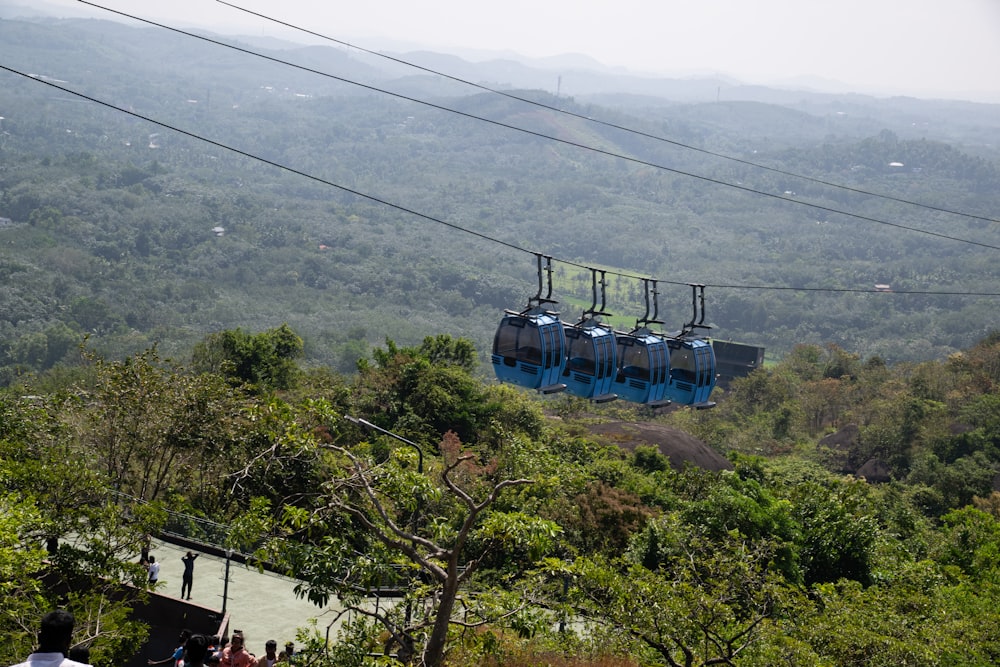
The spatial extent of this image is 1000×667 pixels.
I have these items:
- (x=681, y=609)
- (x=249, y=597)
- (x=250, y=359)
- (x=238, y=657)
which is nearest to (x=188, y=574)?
(x=249, y=597)

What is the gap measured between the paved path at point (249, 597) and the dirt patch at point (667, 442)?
29125mm

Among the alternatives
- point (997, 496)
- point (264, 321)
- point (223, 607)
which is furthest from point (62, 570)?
point (264, 321)

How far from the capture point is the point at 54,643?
656cm

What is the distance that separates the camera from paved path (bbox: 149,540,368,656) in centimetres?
1970

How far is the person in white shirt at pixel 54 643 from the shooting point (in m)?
6.30

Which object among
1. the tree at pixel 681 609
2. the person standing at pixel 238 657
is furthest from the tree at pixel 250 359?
the person standing at pixel 238 657

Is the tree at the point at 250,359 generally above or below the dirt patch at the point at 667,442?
above

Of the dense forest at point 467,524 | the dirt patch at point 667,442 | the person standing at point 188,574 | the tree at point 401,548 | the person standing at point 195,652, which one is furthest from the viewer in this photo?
the dirt patch at point 667,442

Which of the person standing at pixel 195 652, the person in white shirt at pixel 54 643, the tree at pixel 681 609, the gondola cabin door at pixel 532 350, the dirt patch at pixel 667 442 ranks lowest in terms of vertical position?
the dirt patch at pixel 667 442

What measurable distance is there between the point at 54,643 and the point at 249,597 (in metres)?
15.2

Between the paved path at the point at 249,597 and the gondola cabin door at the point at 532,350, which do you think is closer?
the paved path at the point at 249,597

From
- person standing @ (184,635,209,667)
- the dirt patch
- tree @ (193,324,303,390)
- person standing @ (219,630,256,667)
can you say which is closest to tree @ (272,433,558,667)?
person standing @ (219,630,256,667)

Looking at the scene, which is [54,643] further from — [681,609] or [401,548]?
[681,609]

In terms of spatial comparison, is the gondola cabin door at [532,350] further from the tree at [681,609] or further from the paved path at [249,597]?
the paved path at [249,597]
